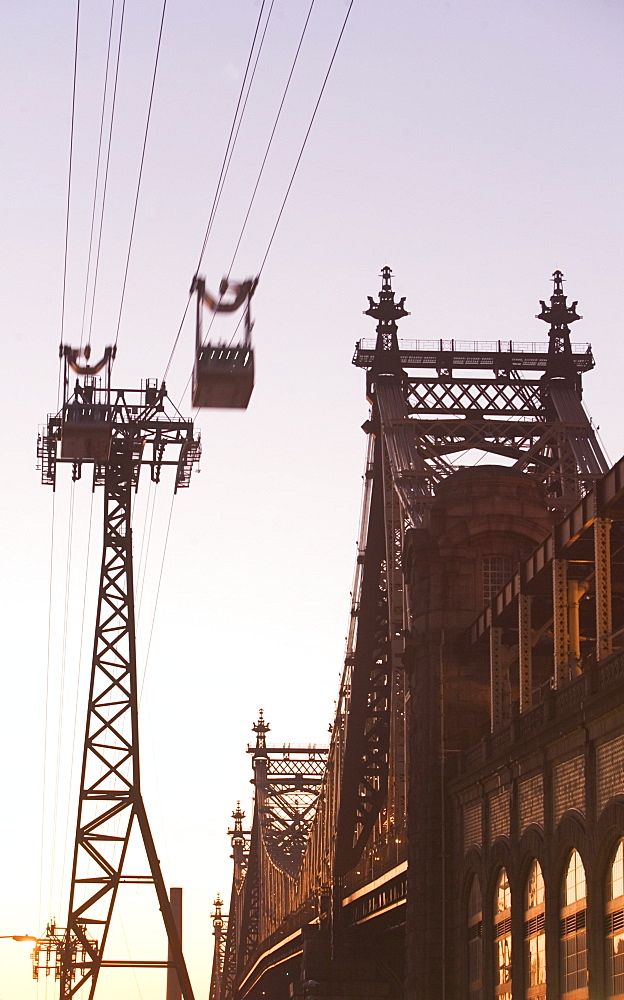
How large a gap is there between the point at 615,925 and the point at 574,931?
356 centimetres

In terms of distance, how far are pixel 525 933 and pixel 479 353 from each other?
51.6 meters

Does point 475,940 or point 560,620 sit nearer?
point 560,620

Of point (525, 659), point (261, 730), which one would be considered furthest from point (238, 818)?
point (525, 659)

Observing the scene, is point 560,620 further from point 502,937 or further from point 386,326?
point 386,326

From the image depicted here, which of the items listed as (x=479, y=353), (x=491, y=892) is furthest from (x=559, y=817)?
(x=479, y=353)

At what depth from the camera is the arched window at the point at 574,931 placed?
130ft

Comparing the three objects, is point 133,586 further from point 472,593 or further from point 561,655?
point 561,655

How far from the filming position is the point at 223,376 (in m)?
33.4

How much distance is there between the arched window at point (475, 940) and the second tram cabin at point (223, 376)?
22.3 metres

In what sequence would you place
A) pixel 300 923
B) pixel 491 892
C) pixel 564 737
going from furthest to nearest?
pixel 300 923 < pixel 491 892 < pixel 564 737

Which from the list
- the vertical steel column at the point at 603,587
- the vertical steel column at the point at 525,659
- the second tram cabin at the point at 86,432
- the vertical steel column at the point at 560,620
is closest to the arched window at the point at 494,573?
the vertical steel column at the point at 525,659

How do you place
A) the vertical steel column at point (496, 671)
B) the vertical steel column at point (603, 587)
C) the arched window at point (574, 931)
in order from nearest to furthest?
the arched window at point (574, 931) < the vertical steel column at point (603, 587) < the vertical steel column at point (496, 671)

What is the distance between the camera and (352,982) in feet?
263

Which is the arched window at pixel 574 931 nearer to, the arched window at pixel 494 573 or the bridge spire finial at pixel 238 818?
the arched window at pixel 494 573
